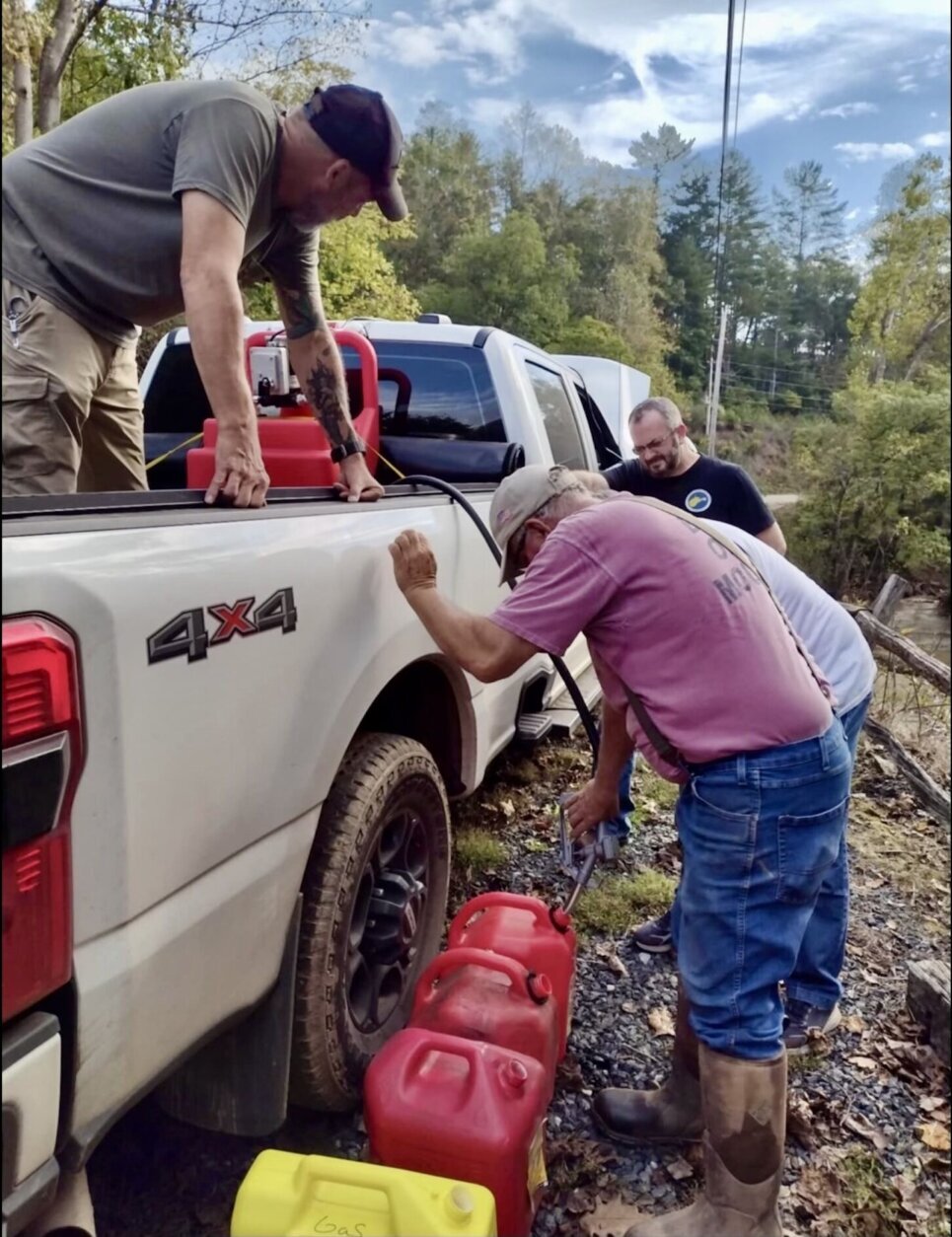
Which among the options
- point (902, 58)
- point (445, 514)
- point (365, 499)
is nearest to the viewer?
point (902, 58)

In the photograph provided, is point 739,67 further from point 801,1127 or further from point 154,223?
point 801,1127

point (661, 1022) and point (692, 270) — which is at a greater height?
point (692, 270)

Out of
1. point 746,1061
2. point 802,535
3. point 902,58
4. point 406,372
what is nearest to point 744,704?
point 746,1061

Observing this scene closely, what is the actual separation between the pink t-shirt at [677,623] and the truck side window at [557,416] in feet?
7.64

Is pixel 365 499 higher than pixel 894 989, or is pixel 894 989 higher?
pixel 365 499

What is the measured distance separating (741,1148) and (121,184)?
2644 millimetres

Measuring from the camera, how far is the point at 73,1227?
56.6 inches

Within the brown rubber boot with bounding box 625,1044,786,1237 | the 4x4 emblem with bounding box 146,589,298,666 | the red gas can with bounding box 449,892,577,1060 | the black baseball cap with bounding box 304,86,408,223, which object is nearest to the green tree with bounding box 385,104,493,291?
the black baseball cap with bounding box 304,86,408,223

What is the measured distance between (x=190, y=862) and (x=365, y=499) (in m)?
1.17

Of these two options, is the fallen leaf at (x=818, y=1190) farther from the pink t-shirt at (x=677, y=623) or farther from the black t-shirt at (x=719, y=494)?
the black t-shirt at (x=719, y=494)

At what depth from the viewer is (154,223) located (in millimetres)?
2414

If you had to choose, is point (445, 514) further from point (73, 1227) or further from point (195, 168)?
point (73, 1227)

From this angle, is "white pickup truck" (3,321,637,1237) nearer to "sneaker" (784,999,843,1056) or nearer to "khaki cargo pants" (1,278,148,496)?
"khaki cargo pants" (1,278,148,496)

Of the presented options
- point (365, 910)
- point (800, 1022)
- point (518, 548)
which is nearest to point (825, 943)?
point (800, 1022)
